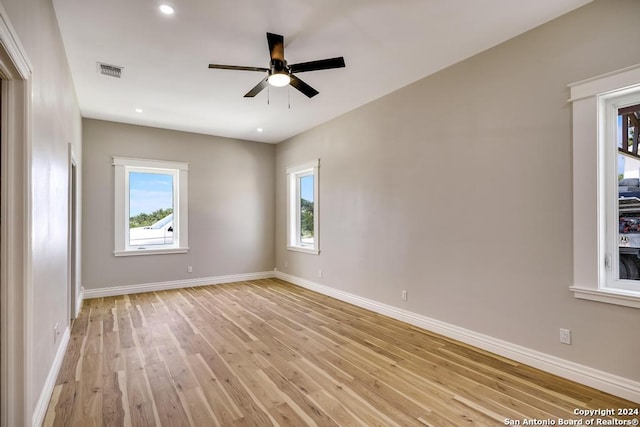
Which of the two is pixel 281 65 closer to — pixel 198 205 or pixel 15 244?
pixel 15 244

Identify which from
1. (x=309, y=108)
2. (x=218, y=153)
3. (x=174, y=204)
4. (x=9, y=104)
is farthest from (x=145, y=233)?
(x=9, y=104)

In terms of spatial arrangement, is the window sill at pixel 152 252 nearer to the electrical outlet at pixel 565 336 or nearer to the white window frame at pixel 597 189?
the electrical outlet at pixel 565 336

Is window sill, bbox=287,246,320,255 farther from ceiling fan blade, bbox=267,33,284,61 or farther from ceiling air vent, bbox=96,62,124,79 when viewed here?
ceiling air vent, bbox=96,62,124,79

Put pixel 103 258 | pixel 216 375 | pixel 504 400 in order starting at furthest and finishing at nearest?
pixel 103 258
pixel 216 375
pixel 504 400

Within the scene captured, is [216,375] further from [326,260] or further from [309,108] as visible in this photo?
[309,108]

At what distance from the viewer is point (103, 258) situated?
5.34m

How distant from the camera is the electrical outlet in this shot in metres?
2.57

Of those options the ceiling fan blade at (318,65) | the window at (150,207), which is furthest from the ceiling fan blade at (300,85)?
the window at (150,207)

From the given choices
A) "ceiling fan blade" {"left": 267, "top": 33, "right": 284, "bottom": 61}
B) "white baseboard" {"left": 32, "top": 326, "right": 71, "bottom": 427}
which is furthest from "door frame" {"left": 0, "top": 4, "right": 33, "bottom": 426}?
"ceiling fan blade" {"left": 267, "top": 33, "right": 284, "bottom": 61}

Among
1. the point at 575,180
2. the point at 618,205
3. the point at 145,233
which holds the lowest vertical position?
the point at 145,233

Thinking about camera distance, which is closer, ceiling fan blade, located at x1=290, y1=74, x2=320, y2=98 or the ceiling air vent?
ceiling fan blade, located at x1=290, y1=74, x2=320, y2=98

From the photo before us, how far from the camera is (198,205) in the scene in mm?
6227

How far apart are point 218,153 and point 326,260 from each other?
3.12 m

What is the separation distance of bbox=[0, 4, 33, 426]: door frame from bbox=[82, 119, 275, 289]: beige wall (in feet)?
13.5
